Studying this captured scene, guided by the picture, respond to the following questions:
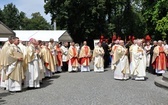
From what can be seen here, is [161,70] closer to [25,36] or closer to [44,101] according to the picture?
[44,101]

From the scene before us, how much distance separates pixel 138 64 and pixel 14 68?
5749 millimetres

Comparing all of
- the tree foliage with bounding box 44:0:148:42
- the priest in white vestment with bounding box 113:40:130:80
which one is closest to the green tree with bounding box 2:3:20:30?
the tree foliage with bounding box 44:0:148:42

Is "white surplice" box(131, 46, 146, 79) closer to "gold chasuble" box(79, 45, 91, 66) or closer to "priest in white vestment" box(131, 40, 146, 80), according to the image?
"priest in white vestment" box(131, 40, 146, 80)

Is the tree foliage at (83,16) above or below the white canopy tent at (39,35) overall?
above

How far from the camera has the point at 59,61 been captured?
1788cm

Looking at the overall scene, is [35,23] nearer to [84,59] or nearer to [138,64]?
[84,59]

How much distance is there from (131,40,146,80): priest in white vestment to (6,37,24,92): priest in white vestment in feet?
17.6

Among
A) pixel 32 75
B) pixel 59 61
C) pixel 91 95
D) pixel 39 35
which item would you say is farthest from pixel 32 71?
pixel 39 35

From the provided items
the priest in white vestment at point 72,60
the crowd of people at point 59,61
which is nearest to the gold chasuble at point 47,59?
the crowd of people at point 59,61

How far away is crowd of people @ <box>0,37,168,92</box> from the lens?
36.1 feet

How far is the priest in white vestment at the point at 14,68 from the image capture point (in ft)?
35.7

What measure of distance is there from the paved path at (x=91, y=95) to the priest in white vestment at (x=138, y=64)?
4.24 ft

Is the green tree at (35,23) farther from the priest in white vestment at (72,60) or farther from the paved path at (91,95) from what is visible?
the paved path at (91,95)

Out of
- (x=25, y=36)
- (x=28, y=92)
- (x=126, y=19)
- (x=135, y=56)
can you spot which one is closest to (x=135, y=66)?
(x=135, y=56)
